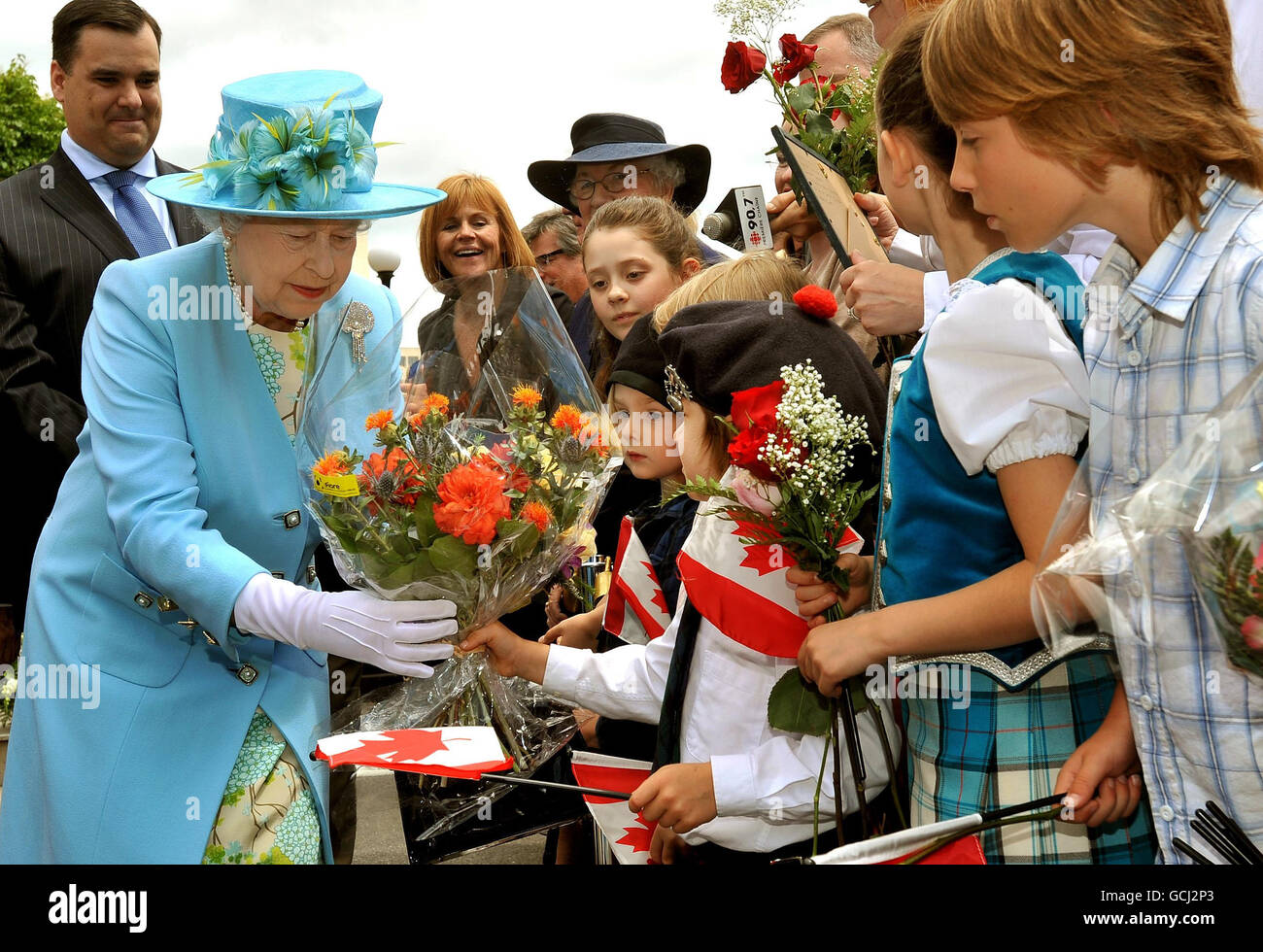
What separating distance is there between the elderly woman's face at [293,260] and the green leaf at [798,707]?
1.16m

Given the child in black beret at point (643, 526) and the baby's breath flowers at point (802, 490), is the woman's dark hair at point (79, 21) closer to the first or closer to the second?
the child in black beret at point (643, 526)

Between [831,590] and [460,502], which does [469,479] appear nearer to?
[460,502]

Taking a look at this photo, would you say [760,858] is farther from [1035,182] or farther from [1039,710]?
[1035,182]

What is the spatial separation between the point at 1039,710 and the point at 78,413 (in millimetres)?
3504

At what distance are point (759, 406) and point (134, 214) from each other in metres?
3.30

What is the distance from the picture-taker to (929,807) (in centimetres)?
178

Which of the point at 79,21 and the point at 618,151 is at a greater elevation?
the point at 79,21

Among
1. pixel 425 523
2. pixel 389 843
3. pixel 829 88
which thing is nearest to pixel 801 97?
pixel 829 88

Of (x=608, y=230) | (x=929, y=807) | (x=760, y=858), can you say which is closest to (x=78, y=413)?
(x=608, y=230)

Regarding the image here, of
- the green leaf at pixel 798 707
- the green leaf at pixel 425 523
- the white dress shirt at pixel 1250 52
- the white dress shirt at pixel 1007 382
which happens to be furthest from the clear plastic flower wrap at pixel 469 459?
the white dress shirt at pixel 1250 52

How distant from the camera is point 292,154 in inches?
82.3

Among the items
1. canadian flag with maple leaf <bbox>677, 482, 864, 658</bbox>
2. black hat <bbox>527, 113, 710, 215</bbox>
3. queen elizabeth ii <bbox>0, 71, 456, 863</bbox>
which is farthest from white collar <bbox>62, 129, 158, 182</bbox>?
canadian flag with maple leaf <bbox>677, 482, 864, 658</bbox>

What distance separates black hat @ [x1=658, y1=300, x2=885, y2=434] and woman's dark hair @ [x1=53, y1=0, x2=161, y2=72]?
3.24 meters

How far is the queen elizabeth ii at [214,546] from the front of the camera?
2.07m
